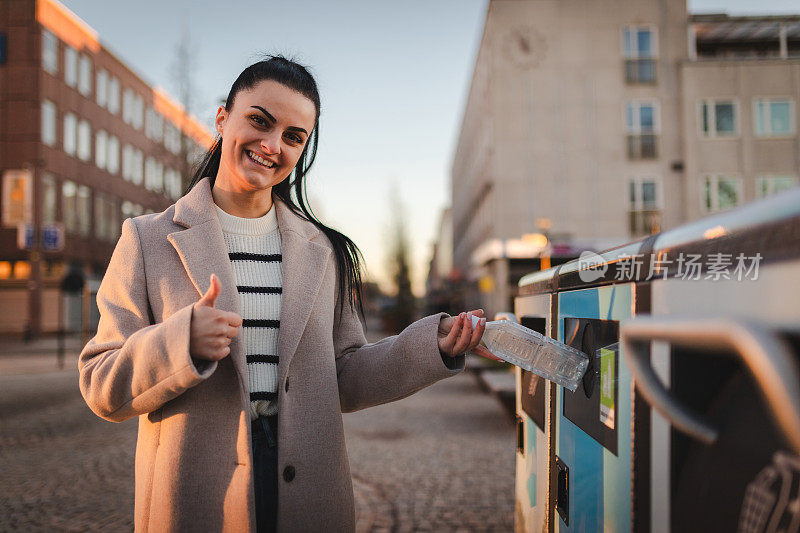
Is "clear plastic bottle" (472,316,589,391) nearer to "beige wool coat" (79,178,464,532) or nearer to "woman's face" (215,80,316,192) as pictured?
"beige wool coat" (79,178,464,532)

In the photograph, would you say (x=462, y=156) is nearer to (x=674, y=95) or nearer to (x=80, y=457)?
(x=674, y=95)

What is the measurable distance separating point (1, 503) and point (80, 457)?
1426 mm

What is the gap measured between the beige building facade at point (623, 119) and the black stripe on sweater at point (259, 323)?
20908 mm

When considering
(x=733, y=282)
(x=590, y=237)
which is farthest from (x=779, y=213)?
(x=590, y=237)

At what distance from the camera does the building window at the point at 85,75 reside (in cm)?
3191

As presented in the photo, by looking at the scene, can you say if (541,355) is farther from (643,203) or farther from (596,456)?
(643,203)

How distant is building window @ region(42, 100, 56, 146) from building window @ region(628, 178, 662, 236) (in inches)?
985

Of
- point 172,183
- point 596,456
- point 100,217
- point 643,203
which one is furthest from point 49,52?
point 596,456

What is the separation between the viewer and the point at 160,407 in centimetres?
184

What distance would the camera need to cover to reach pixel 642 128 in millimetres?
23141

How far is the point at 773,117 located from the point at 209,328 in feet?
82.8

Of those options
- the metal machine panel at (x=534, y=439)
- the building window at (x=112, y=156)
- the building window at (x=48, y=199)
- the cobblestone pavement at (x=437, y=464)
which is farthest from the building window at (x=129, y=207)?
the metal machine panel at (x=534, y=439)

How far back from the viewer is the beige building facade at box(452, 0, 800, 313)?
22.3m

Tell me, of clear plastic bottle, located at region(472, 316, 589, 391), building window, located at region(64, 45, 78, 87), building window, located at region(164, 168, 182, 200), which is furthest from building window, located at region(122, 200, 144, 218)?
clear plastic bottle, located at region(472, 316, 589, 391)
